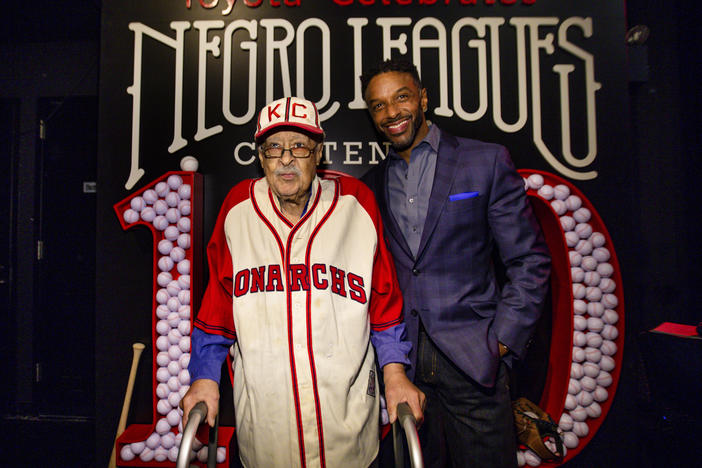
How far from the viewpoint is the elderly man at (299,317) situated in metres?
Answer: 1.37

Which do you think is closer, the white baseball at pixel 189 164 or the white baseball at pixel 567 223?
the white baseball at pixel 567 223

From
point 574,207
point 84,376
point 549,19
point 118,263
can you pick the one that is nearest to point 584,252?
point 574,207

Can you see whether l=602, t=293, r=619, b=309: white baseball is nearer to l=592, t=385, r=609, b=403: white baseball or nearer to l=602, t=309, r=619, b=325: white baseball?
l=602, t=309, r=619, b=325: white baseball

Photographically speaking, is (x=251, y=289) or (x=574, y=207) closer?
(x=251, y=289)

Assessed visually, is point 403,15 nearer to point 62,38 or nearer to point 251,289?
point 251,289

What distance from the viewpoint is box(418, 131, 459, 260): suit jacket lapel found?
1.73m

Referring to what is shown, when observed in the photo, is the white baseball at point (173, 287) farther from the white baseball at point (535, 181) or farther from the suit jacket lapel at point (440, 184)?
the white baseball at point (535, 181)

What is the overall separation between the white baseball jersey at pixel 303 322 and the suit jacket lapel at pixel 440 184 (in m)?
0.29

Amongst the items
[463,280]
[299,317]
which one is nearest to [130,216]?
[299,317]

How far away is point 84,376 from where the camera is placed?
3.97 metres

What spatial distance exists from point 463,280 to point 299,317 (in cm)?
79

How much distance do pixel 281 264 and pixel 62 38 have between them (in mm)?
4645

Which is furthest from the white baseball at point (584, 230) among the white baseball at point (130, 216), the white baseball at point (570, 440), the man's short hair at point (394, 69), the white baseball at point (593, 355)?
the white baseball at point (130, 216)

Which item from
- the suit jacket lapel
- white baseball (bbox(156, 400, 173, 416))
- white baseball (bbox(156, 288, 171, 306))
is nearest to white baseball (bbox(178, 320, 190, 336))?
white baseball (bbox(156, 288, 171, 306))
